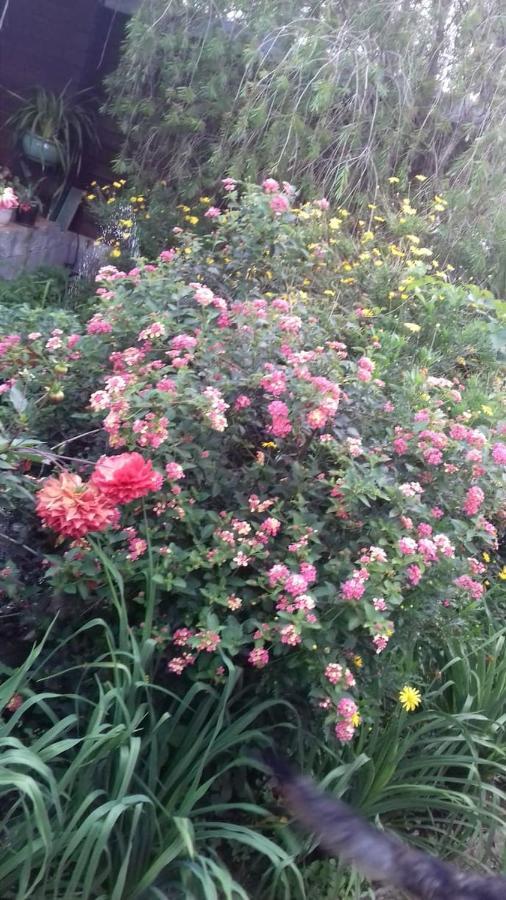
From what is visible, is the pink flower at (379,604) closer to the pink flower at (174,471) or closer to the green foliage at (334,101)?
the pink flower at (174,471)

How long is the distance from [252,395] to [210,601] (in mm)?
606

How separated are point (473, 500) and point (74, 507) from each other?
1113 mm

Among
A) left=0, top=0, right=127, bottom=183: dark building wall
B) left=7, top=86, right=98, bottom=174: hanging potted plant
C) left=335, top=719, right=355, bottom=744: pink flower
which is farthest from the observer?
left=0, top=0, right=127, bottom=183: dark building wall

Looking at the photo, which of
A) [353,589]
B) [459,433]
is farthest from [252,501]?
[459,433]

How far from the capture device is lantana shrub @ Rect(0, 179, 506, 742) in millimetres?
1981

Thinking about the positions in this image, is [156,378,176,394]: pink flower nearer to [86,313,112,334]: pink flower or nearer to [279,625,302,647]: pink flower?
[86,313,112,334]: pink flower

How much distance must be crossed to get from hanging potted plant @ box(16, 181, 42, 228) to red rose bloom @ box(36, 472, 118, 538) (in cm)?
425

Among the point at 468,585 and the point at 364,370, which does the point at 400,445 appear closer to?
the point at 364,370

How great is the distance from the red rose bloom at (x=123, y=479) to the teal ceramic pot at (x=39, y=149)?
4.64 meters

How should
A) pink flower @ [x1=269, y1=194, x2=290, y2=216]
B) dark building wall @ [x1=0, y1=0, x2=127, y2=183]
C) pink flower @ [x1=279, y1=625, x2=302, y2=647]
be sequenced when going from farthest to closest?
1. dark building wall @ [x1=0, y1=0, x2=127, y2=183]
2. pink flower @ [x1=269, y1=194, x2=290, y2=216]
3. pink flower @ [x1=279, y1=625, x2=302, y2=647]

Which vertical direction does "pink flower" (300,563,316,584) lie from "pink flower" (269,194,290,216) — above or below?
below

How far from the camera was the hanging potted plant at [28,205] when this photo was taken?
562 cm

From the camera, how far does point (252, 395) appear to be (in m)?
2.30

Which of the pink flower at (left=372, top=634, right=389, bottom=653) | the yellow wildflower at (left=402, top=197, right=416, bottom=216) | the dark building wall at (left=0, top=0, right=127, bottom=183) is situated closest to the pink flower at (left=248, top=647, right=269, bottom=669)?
the pink flower at (left=372, top=634, right=389, bottom=653)
